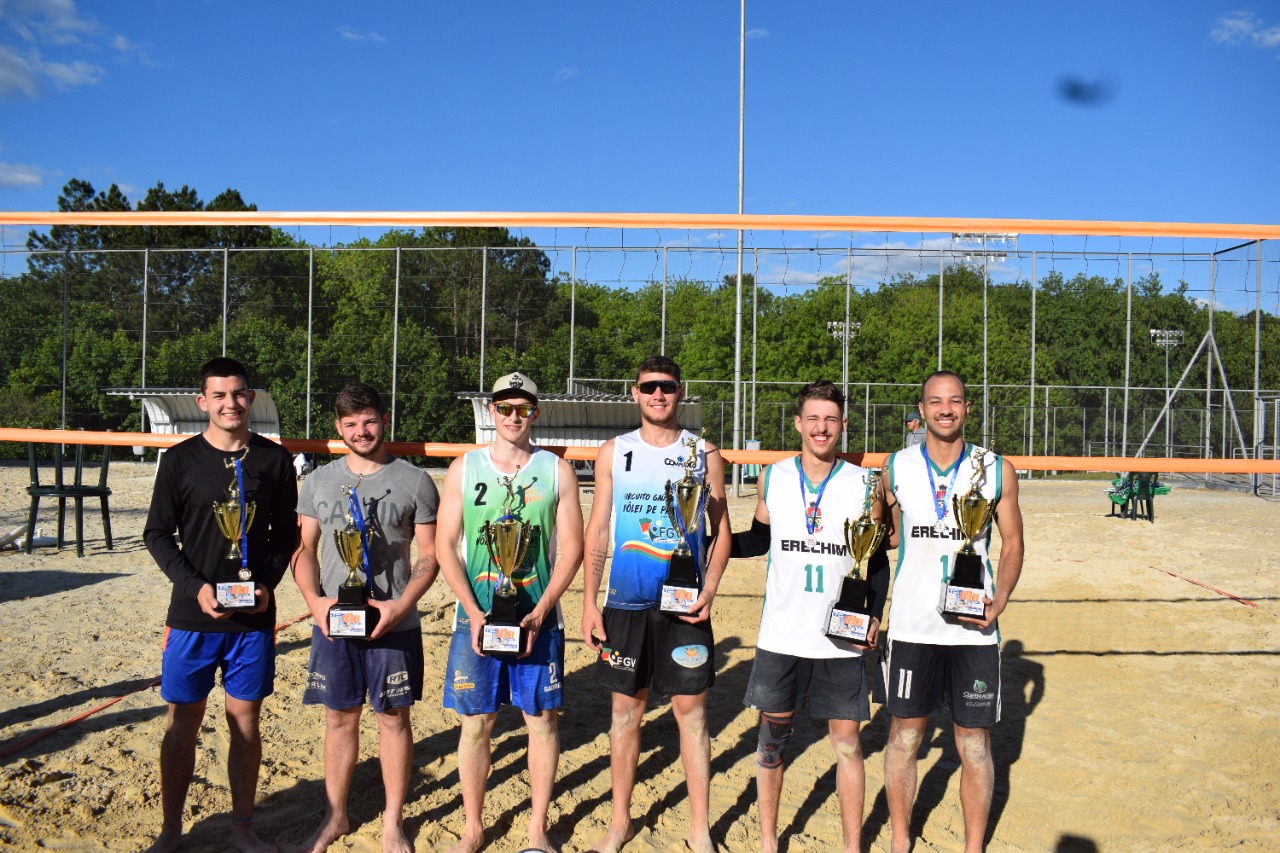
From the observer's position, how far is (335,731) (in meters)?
3.08

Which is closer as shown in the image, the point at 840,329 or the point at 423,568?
the point at 423,568

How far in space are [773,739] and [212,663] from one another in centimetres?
180

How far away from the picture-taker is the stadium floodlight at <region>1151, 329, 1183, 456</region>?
58.5 feet

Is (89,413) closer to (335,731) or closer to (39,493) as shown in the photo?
(39,493)

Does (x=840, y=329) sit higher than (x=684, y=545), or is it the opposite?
(x=840, y=329)

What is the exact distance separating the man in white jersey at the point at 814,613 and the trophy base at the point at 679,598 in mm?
288

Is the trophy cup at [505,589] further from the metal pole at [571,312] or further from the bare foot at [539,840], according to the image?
the metal pole at [571,312]

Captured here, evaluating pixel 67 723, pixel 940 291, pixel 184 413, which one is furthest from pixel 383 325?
pixel 67 723

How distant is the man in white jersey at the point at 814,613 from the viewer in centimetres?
295

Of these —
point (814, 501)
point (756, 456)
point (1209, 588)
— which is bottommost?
point (1209, 588)

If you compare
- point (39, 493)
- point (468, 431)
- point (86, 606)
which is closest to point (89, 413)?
point (468, 431)

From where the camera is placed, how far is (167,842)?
3021 millimetres

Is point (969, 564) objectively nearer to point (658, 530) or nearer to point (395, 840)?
point (658, 530)

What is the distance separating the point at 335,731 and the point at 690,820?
1.26m
